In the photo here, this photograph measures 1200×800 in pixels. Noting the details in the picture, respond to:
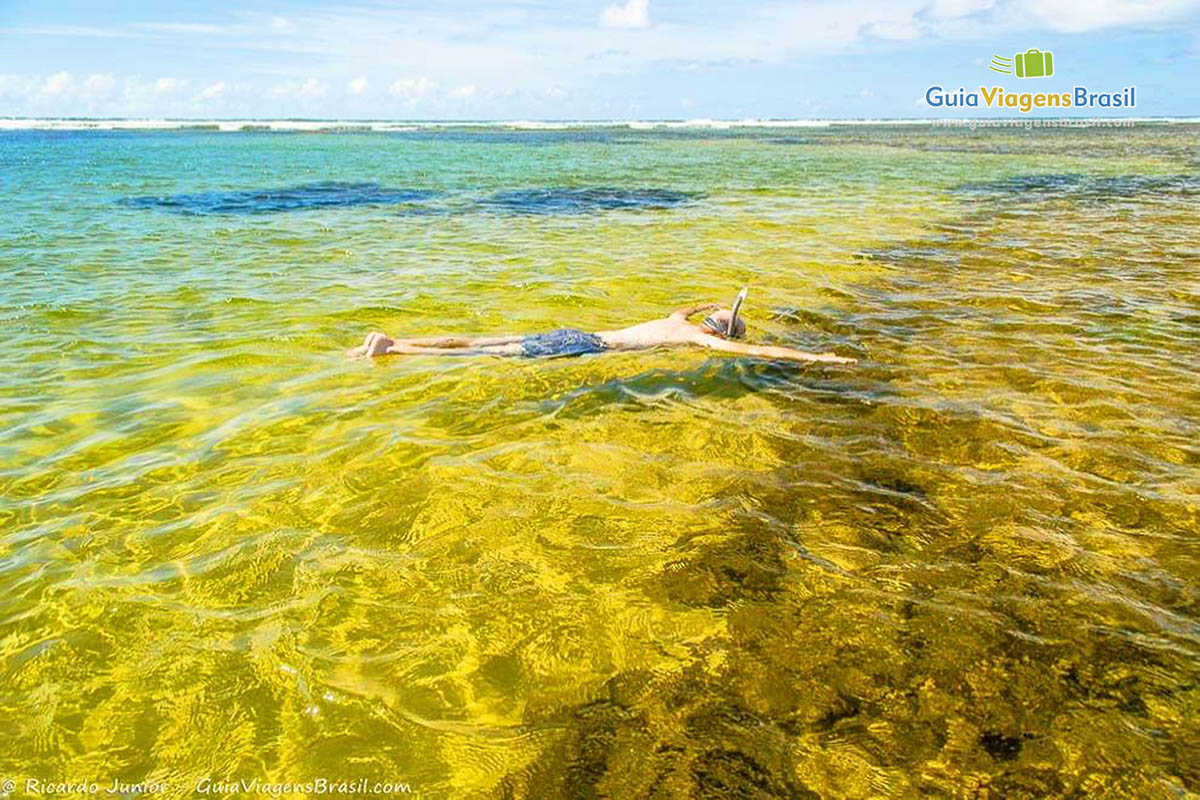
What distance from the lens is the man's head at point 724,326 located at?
8070mm

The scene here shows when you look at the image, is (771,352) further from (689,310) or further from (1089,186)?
(1089,186)

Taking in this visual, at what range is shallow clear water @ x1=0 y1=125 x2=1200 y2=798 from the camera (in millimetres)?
2928

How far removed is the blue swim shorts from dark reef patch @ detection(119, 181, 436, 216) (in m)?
15.4

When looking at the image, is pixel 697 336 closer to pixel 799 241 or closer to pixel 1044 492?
pixel 1044 492

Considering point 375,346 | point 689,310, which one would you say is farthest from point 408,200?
point 689,310

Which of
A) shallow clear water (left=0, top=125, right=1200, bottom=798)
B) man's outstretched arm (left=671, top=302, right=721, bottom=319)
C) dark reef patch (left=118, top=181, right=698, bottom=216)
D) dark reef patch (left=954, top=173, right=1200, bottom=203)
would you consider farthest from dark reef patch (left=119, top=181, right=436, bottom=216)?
dark reef patch (left=954, top=173, right=1200, bottom=203)

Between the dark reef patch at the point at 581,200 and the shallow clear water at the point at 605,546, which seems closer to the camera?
the shallow clear water at the point at 605,546

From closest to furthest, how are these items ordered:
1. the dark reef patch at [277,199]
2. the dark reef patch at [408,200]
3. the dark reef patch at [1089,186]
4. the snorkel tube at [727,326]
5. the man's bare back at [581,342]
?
the man's bare back at [581,342], the snorkel tube at [727,326], the dark reef patch at [277,199], the dark reef patch at [408,200], the dark reef patch at [1089,186]

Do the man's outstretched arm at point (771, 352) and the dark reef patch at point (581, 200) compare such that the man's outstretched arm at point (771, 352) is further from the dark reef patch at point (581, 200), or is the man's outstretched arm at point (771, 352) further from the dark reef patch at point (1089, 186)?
the dark reef patch at point (1089, 186)

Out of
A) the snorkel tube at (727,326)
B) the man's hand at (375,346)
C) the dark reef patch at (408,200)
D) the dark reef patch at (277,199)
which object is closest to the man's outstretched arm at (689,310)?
the snorkel tube at (727,326)

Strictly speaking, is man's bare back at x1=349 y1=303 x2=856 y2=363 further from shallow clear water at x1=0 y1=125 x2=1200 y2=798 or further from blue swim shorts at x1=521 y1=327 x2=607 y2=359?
shallow clear water at x1=0 y1=125 x2=1200 y2=798

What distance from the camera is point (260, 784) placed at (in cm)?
279

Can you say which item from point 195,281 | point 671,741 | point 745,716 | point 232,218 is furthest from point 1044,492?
point 232,218

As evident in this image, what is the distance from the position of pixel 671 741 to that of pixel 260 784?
5.72ft
